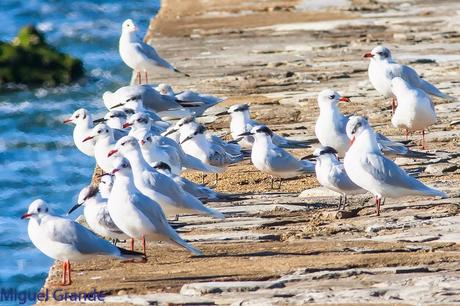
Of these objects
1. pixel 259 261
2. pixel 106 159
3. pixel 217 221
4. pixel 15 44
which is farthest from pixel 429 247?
pixel 15 44

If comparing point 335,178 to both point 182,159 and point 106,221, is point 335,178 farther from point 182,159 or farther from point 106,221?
point 106,221

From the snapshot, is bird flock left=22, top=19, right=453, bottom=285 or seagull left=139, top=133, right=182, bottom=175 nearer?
bird flock left=22, top=19, right=453, bottom=285

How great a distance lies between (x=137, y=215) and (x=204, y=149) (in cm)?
265

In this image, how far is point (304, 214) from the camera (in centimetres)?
895

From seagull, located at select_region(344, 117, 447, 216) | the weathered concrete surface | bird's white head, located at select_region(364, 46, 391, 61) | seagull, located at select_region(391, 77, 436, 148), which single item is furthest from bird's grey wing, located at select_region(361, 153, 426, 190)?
bird's white head, located at select_region(364, 46, 391, 61)

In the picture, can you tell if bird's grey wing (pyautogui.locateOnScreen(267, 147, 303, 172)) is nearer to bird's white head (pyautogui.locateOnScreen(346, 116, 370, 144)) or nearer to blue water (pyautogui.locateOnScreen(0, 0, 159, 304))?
bird's white head (pyautogui.locateOnScreen(346, 116, 370, 144))

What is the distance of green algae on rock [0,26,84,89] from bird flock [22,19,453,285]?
5466 mm

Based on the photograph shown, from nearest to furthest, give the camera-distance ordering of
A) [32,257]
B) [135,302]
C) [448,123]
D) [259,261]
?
[135,302], [259,261], [32,257], [448,123]

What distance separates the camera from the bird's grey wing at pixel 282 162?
32.6ft

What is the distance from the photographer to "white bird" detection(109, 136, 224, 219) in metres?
8.51

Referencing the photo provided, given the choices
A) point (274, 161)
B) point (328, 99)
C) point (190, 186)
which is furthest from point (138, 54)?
point (190, 186)

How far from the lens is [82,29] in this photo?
24219 mm

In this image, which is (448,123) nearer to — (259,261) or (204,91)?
(204,91)

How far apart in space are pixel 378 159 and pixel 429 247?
1.26 metres
